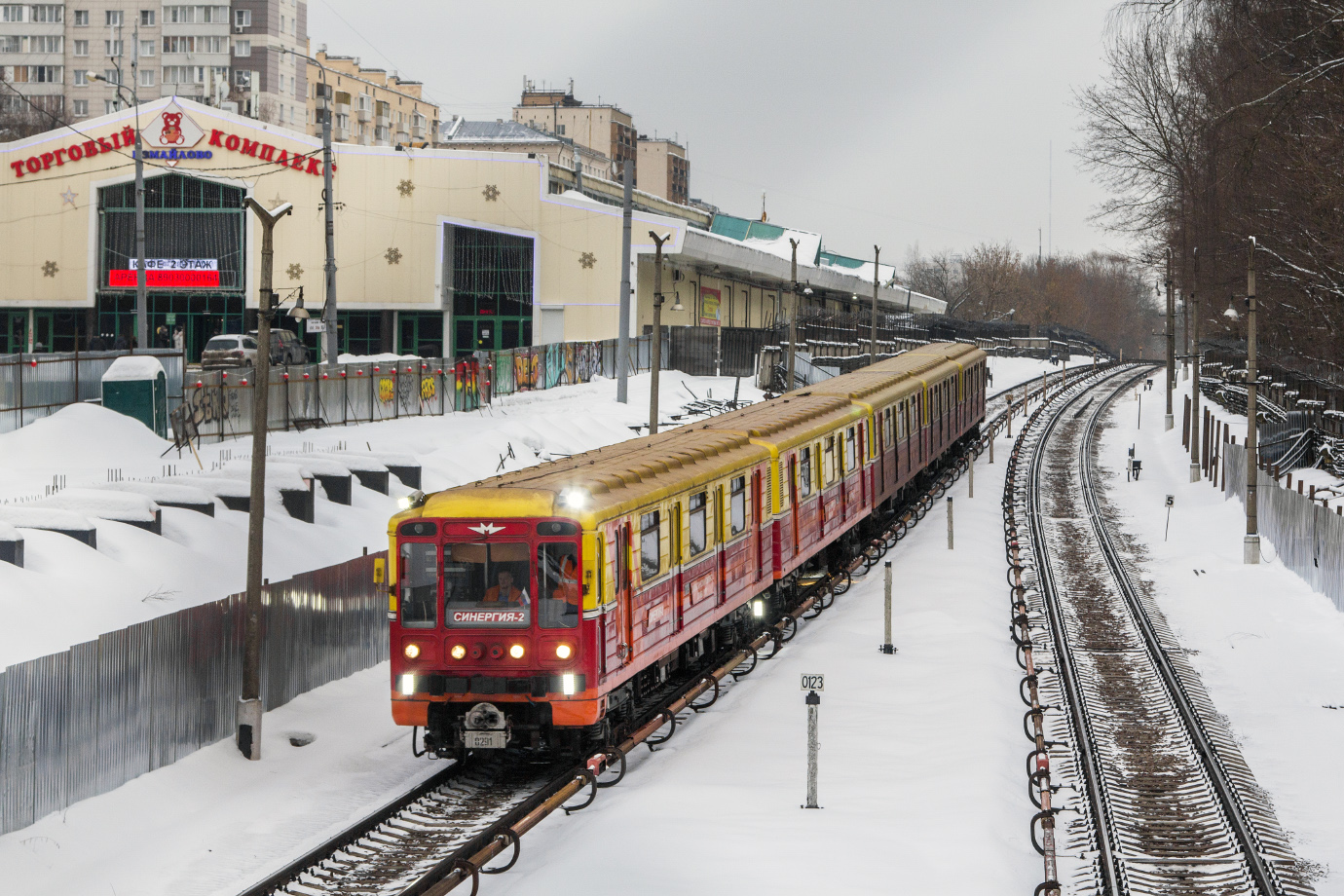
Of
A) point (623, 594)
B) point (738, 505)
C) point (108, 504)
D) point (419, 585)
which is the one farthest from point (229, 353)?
point (623, 594)

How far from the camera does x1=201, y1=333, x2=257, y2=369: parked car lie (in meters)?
40.4

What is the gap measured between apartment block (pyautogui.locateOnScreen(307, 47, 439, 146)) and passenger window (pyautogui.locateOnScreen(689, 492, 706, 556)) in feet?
369

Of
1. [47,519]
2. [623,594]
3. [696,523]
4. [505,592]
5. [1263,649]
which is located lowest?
[1263,649]

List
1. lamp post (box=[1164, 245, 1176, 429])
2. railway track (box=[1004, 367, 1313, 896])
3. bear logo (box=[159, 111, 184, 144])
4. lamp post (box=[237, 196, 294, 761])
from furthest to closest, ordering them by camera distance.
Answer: lamp post (box=[1164, 245, 1176, 429])
bear logo (box=[159, 111, 184, 144])
lamp post (box=[237, 196, 294, 761])
railway track (box=[1004, 367, 1313, 896])

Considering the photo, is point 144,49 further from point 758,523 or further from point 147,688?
point 147,688

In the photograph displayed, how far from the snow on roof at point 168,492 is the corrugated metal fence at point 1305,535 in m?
17.5

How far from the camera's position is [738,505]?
1888 centimetres

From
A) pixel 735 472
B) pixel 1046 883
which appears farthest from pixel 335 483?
pixel 1046 883

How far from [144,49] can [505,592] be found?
115 m

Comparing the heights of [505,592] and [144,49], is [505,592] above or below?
below

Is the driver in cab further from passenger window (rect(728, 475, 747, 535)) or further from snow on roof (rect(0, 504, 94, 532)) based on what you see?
snow on roof (rect(0, 504, 94, 532))

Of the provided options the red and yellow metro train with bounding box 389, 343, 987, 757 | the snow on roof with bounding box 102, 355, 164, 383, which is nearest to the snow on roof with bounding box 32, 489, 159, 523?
the red and yellow metro train with bounding box 389, 343, 987, 757

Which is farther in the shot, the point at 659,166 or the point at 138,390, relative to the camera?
the point at 659,166

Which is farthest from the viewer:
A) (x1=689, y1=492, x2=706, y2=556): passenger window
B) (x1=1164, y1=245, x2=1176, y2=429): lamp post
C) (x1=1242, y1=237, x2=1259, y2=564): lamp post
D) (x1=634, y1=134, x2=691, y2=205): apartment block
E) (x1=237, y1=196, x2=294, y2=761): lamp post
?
(x1=634, y1=134, x2=691, y2=205): apartment block
